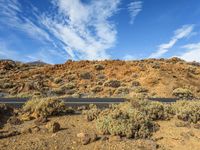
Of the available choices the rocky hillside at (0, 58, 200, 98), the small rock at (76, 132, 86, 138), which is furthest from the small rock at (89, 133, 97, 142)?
the rocky hillside at (0, 58, 200, 98)

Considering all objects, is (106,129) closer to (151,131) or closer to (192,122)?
(151,131)

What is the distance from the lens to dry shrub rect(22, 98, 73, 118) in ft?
49.9

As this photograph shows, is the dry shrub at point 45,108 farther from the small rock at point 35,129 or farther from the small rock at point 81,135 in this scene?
the small rock at point 81,135

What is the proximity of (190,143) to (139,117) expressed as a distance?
2.39 m

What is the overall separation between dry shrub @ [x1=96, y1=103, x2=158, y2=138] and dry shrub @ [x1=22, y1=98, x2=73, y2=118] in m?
2.45

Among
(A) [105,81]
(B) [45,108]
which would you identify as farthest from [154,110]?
(A) [105,81]

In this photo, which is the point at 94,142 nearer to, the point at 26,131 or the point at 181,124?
the point at 26,131

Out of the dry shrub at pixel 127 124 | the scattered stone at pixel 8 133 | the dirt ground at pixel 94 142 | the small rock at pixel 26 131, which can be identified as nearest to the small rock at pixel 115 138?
the dirt ground at pixel 94 142

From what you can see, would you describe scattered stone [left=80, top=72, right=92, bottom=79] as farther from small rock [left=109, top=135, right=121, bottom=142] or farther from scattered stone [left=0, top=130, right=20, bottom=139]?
small rock [left=109, top=135, right=121, bottom=142]

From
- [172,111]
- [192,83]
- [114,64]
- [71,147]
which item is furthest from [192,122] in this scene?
[114,64]

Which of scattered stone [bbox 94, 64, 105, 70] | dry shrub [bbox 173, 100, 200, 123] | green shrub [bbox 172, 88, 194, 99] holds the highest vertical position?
scattered stone [bbox 94, 64, 105, 70]

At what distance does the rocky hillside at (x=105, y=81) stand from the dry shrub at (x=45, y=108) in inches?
576

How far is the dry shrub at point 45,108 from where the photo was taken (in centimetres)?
1520

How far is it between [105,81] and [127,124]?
2839cm
